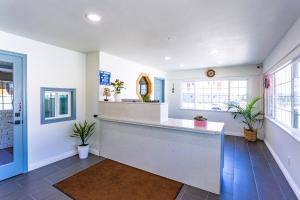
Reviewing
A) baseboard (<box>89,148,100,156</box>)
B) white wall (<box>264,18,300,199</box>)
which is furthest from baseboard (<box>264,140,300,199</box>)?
baseboard (<box>89,148,100,156</box>)

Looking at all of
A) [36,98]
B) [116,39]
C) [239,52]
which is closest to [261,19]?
[239,52]

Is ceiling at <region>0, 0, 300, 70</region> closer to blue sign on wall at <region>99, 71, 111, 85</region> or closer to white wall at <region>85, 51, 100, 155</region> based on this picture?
white wall at <region>85, 51, 100, 155</region>

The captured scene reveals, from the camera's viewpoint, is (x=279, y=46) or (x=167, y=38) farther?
(x=279, y=46)

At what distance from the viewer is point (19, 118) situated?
257 centimetres

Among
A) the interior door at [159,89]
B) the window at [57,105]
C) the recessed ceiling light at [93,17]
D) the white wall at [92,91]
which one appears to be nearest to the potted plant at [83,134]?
the white wall at [92,91]

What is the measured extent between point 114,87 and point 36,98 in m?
1.55

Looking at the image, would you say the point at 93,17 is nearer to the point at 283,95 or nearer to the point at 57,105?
the point at 57,105

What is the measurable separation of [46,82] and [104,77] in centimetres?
110

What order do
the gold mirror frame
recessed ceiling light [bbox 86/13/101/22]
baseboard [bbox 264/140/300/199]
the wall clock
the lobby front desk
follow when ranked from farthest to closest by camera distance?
1. the wall clock
2. the gold mirror frame
3. the lobby front desk
4. baseboard [bbox 264/140/300/199]
5. recessed ceiling light [bbox 86/13/101/22]

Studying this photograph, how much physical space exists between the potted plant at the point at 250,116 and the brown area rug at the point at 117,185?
10.7 ft

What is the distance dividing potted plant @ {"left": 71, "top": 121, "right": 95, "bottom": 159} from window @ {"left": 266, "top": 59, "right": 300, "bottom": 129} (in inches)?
147

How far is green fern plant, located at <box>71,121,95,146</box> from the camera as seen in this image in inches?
129

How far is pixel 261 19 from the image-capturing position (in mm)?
1941

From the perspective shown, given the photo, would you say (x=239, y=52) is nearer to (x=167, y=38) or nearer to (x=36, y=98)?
(x=167, y=38)
